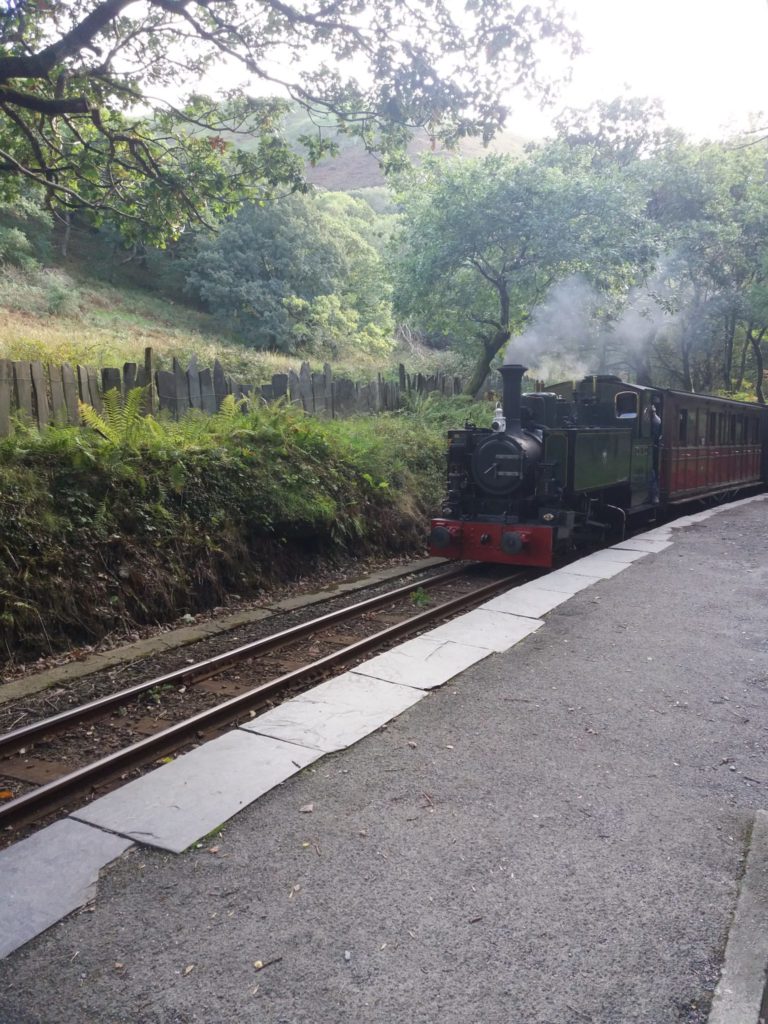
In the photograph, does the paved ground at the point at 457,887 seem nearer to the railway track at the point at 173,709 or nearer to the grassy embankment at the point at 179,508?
the railway track at the point at 173,709

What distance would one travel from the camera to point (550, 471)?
31.4 ft

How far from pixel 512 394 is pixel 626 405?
8.41ft

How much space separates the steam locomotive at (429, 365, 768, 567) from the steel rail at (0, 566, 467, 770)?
5.90 feet

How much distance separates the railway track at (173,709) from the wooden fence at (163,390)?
3.31 m

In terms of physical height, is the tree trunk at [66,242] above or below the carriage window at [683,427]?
above

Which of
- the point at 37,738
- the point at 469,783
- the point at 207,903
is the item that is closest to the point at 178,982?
the point at 207,903

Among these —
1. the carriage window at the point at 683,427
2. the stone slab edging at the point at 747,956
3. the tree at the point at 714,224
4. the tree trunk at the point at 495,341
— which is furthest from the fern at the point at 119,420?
the tree at the point at 714,224

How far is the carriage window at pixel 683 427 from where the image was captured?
14.0 metres

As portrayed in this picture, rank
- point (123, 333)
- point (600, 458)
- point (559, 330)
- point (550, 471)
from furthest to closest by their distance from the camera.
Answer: point (123, 333), point (559, 330), point (600, 458), point (550, 471)

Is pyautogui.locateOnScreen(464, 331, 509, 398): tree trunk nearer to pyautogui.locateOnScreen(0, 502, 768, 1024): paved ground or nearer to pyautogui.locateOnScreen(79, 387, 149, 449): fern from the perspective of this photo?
pyautogui.locateOnScreen(79, 387, 149, 449): fern

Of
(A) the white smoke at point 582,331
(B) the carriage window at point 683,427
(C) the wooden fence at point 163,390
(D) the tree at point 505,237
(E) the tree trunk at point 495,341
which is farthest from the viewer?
(A) the white smoke at point 582,331

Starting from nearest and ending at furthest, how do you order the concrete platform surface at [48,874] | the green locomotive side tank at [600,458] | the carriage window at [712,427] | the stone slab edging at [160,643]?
the concrete platform surface at [48,874] → the stone slab edging at [160,643] → the green locomotive side tank at [600,458] → the carriage window at [712,427]

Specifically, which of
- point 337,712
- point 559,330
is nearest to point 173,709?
point 337,712

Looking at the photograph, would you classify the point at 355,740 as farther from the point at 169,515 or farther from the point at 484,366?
the point at 484,366
